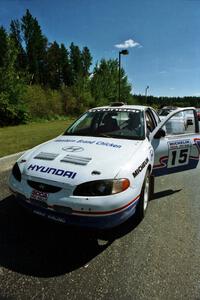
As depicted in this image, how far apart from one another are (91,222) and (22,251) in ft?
A: 3.02

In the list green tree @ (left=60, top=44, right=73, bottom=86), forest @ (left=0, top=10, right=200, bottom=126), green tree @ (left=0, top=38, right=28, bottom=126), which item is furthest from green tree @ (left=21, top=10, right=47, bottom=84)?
green tree @ (left=0, top=38, right=28, bottom=126)

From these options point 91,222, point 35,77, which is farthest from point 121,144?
→ point 35,77

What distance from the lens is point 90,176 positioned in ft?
7.41

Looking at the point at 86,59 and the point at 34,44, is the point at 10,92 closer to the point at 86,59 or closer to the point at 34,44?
the point at 34,44

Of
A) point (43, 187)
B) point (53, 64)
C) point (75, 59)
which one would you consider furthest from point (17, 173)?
point (75, 59)

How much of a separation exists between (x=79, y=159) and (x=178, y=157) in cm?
227

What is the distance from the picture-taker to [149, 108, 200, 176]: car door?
3.73m

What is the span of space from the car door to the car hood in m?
0.70

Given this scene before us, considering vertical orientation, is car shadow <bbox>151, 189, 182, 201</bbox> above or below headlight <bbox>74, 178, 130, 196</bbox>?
below

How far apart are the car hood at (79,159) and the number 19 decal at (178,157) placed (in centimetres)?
103

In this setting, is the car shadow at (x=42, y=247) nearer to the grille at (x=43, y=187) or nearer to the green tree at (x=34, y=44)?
the grille at (x=43, y=187)

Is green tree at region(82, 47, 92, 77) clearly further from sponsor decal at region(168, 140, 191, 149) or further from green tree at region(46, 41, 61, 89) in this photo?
sponsor decal at region(168, 140, 191, 149)

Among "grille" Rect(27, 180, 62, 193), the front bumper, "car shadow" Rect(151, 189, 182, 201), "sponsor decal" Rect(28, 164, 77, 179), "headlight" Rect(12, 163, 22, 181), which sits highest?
"sponsor decal" Rect(28, 164, 77, 179)

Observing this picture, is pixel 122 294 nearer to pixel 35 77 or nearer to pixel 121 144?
pixel 121 144
